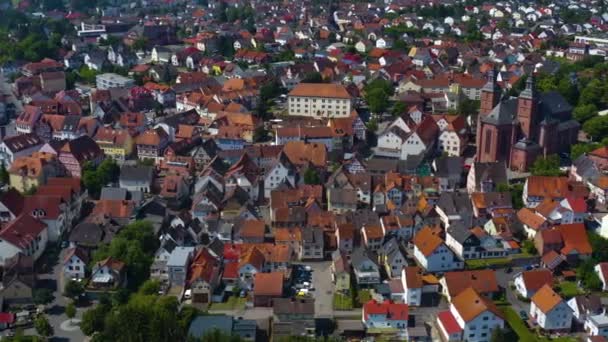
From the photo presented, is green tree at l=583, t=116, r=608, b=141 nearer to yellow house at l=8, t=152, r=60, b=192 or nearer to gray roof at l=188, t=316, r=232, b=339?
gray roof at l=188, t=316, r=232, b=339

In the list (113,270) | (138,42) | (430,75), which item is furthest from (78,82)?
(113,270)

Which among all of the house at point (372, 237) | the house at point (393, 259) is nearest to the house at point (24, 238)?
the house at point (372, 237)

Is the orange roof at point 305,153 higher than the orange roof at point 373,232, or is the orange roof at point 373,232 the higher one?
the orange roof at point 305,153

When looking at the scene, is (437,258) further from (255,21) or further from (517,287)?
(255,21)

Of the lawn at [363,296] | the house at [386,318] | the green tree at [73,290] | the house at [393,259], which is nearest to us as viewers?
the house at [386,318]

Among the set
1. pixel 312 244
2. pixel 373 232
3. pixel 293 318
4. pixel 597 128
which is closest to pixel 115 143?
pixel 312 244

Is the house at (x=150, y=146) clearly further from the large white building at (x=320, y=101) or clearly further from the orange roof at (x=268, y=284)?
the orange roof at (x=268, y=284)

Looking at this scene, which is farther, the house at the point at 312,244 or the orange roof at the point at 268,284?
the house at the point at 312,244
